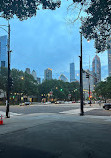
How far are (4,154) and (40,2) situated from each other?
29.7ft

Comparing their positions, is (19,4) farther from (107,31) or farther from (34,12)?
(107,31)

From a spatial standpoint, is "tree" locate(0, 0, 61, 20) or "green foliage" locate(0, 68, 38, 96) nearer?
"tree" locate(0, 0, 61, 20)

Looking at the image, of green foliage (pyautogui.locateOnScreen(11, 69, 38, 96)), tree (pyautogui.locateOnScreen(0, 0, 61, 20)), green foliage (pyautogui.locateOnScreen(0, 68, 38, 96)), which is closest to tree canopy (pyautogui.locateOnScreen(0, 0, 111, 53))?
tree (pyautogui.locateOnScreen(0, 0, 61, 20))

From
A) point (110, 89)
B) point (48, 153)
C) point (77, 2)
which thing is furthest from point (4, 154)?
point (110, 89)

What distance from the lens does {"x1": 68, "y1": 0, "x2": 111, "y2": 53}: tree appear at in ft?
37.0

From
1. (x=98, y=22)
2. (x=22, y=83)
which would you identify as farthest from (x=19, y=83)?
(x=98, y=22)

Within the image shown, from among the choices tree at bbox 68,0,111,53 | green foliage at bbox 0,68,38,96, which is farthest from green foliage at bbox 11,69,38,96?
tree at bbox 68,0,111,53

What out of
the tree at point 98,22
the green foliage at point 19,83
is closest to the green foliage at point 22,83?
the green foliage at point 19,83

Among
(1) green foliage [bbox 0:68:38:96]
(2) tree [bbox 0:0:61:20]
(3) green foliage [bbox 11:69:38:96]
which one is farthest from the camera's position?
(3) green foliage [bbox 11:69:38:96]

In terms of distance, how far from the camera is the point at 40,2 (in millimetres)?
10969

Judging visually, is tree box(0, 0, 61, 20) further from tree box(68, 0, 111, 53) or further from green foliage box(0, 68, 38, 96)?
green foliage box(0, 68, 38, 96)

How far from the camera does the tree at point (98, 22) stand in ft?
37.0

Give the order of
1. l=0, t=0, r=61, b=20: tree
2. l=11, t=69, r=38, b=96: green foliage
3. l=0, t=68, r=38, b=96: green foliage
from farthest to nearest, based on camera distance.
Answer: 1. l=11, t=69, r=38, b=96: green foliage
2. l=0, t=68, r=38, b=96: green foliage
3. l=0, t=0, r=61, b=20: tree

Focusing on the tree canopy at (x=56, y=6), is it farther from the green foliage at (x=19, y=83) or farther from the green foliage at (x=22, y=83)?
the green foliage at (x=22, y=83)
